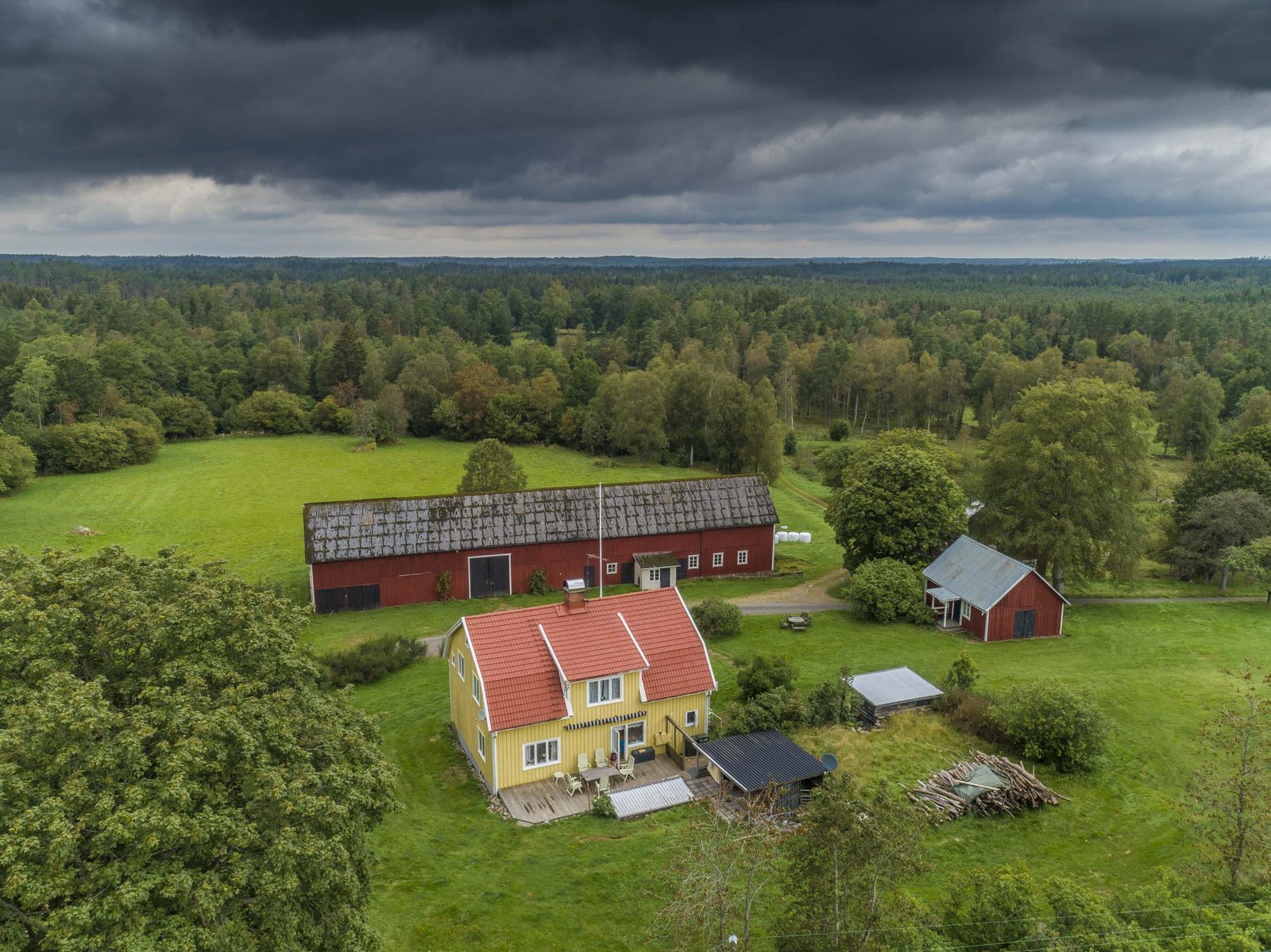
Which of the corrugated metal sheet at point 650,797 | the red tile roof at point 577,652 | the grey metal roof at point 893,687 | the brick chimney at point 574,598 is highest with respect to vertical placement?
the brick chimney at point 574,598

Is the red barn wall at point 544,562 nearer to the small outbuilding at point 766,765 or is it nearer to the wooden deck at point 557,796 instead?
the wooden deck at point 557,796

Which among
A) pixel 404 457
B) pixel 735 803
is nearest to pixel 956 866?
pixel 735 803

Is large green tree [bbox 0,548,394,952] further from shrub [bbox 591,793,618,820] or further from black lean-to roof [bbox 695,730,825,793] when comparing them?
black lean-to roof [bbox 695,730,825,793]

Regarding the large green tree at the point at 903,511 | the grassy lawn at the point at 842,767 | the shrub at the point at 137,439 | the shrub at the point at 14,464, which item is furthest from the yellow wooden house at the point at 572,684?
the shrub at the point at 137,439

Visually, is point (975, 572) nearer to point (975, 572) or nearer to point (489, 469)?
point (975, 572)

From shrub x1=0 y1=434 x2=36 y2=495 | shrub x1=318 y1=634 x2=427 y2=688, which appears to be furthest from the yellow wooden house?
shrub x1=0 y1=434 x2=36 y2=495

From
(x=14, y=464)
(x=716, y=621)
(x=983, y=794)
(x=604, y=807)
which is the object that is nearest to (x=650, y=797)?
(x=604, y=807)

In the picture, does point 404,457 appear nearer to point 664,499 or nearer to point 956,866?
point 664,499
